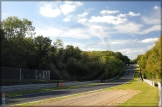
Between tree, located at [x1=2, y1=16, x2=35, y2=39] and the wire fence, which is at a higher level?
tree, located at [x1=2, y1=16, x2=35, y2=39]

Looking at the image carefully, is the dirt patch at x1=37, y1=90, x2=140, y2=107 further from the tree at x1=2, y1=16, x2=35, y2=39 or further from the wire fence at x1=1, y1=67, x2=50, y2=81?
the tree at x1=2, y1=16, x2=35, y2=39

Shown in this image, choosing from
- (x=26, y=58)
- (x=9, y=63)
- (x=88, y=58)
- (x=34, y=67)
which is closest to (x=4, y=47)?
(x=9, y=63)

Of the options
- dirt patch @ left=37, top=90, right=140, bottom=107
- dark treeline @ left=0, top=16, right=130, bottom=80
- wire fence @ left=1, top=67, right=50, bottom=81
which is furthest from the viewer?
dark treeline @ left=0, top=16, right=130, bottom=80

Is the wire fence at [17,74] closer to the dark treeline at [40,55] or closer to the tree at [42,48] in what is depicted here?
the dark treeline at [40,55]

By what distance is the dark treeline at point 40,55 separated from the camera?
46.4 metres

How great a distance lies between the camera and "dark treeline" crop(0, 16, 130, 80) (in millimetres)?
46422

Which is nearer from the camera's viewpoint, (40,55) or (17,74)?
(17,74)

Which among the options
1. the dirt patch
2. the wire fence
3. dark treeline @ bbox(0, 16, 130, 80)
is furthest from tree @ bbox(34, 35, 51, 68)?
the dirt patch

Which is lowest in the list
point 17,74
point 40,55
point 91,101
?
point 91,101

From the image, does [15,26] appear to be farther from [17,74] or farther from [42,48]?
[17,74]

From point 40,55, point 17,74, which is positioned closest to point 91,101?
point 17,74

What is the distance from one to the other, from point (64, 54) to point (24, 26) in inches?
553

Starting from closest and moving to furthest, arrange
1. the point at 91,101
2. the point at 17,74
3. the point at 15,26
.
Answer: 1. the point at 91,101
2. the point at 17,74
3. the point at 15,26

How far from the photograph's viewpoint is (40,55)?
57625mm
